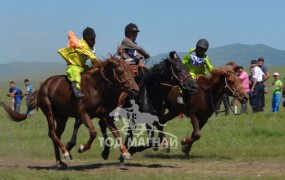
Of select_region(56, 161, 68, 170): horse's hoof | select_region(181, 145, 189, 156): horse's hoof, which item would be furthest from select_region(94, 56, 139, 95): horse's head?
select_region(181, 145, 189, 156): horse's hoof

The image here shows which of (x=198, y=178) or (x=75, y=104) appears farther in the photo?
(x=75, y=104)

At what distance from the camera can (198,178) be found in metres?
11.3

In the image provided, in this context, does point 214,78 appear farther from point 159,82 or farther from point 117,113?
point 117,113

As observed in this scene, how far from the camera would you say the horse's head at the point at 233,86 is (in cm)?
1470

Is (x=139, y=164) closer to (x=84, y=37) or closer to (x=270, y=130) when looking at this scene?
(x=84, y=37)

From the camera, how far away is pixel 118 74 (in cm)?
1263

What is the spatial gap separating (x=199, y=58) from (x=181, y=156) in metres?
2.43

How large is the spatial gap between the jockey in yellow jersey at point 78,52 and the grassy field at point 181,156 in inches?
82.0

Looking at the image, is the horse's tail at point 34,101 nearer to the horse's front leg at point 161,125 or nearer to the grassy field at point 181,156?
the grassy field at point 181,156

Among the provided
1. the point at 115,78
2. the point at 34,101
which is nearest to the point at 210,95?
the point at 115,78

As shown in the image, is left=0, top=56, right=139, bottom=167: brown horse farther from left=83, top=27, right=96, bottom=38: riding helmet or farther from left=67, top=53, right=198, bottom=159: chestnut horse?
left=83, top=27, right=96, bottom=38: riding helmet

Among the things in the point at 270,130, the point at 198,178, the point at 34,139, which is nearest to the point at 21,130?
the point at 34,139

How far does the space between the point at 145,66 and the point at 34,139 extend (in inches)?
256

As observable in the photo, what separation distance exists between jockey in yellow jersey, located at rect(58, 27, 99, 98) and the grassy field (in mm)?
2083
